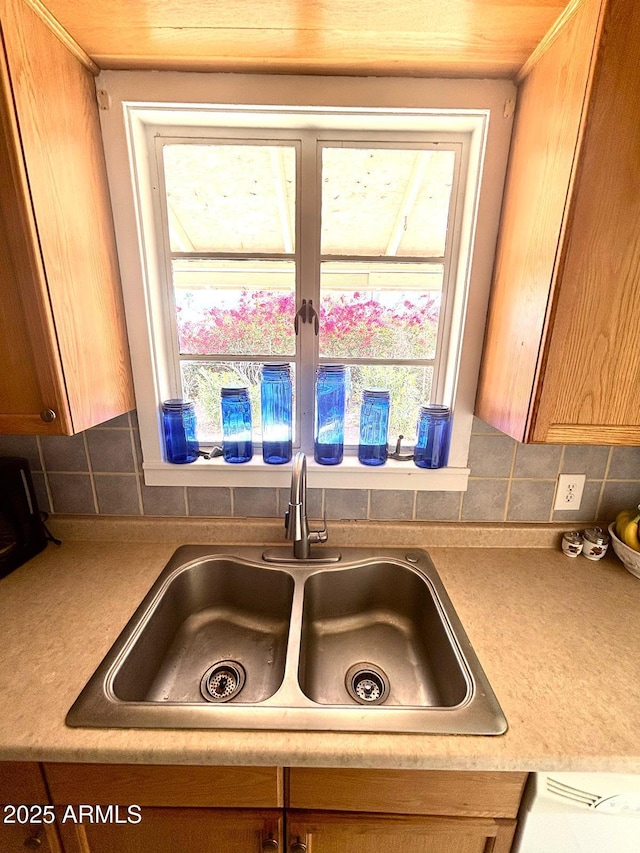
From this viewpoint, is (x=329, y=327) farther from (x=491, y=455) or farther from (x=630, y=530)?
(x=630, y=530)

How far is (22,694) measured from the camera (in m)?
0.72

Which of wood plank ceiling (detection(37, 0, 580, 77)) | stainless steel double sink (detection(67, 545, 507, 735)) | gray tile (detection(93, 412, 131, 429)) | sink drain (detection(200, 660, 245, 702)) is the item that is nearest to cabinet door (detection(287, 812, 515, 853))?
stainless steel double sink (detection(67, 545, 507, 735))

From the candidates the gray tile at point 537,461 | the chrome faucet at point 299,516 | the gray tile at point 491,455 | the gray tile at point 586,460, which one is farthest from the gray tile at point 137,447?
the gray tile at point 586,460

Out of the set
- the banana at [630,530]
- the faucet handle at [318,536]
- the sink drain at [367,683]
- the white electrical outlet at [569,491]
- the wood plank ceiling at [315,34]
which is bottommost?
the sink drain at [367,683]

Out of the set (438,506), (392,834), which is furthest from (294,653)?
(438,506)

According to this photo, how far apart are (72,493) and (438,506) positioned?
1.16m

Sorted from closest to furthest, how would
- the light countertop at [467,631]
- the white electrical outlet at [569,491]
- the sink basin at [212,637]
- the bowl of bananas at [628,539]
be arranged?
1. the light countertop at [467,631]
2. the sink basin at [212,637]
3. the bowl of bananas at [628,539]
4. the white electrical outlet at [569,491]

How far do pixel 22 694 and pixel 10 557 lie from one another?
0.47 metres

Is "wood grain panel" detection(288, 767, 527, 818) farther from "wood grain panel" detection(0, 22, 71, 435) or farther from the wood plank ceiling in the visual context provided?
the wood plank ceiling

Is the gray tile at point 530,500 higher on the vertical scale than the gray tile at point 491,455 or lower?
lower

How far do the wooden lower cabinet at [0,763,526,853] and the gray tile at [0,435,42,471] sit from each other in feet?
2.55

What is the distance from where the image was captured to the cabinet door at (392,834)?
71cm

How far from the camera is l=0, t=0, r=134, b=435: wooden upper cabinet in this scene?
70cm

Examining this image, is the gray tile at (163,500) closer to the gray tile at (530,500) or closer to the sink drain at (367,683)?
the sink drain at (367,683)
